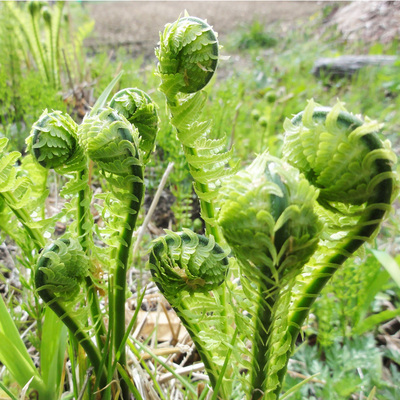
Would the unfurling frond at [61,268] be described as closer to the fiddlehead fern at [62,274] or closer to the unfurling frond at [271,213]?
the fiddlehead fern at [62,274]

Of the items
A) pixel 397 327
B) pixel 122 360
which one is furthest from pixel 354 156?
pixel 397 327

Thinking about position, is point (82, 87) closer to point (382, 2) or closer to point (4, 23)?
point (4, 23)

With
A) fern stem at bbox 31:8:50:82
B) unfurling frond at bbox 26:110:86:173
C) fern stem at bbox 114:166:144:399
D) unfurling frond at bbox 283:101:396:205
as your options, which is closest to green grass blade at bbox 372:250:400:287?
unfurling frond at bbox 283:101:396:205

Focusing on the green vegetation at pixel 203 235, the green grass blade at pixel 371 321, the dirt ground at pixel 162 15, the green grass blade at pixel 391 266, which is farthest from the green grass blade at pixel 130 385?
the dirt ground at pixel 162 15

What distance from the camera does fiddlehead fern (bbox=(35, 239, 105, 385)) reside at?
58 centimetres

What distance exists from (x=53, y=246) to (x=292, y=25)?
6.99 m

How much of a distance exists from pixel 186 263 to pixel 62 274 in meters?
0.18

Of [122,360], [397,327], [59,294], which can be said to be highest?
[59,294]

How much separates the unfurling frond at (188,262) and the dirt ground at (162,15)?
4.59m

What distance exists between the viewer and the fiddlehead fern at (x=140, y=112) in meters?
0.64

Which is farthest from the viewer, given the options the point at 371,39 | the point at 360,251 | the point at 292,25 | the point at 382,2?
the point at 292,25

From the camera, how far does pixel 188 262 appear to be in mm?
557

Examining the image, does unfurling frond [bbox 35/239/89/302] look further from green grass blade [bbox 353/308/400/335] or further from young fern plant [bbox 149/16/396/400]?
green grass blade [bbox 353/308/400/335]

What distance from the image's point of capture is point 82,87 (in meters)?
2.52
